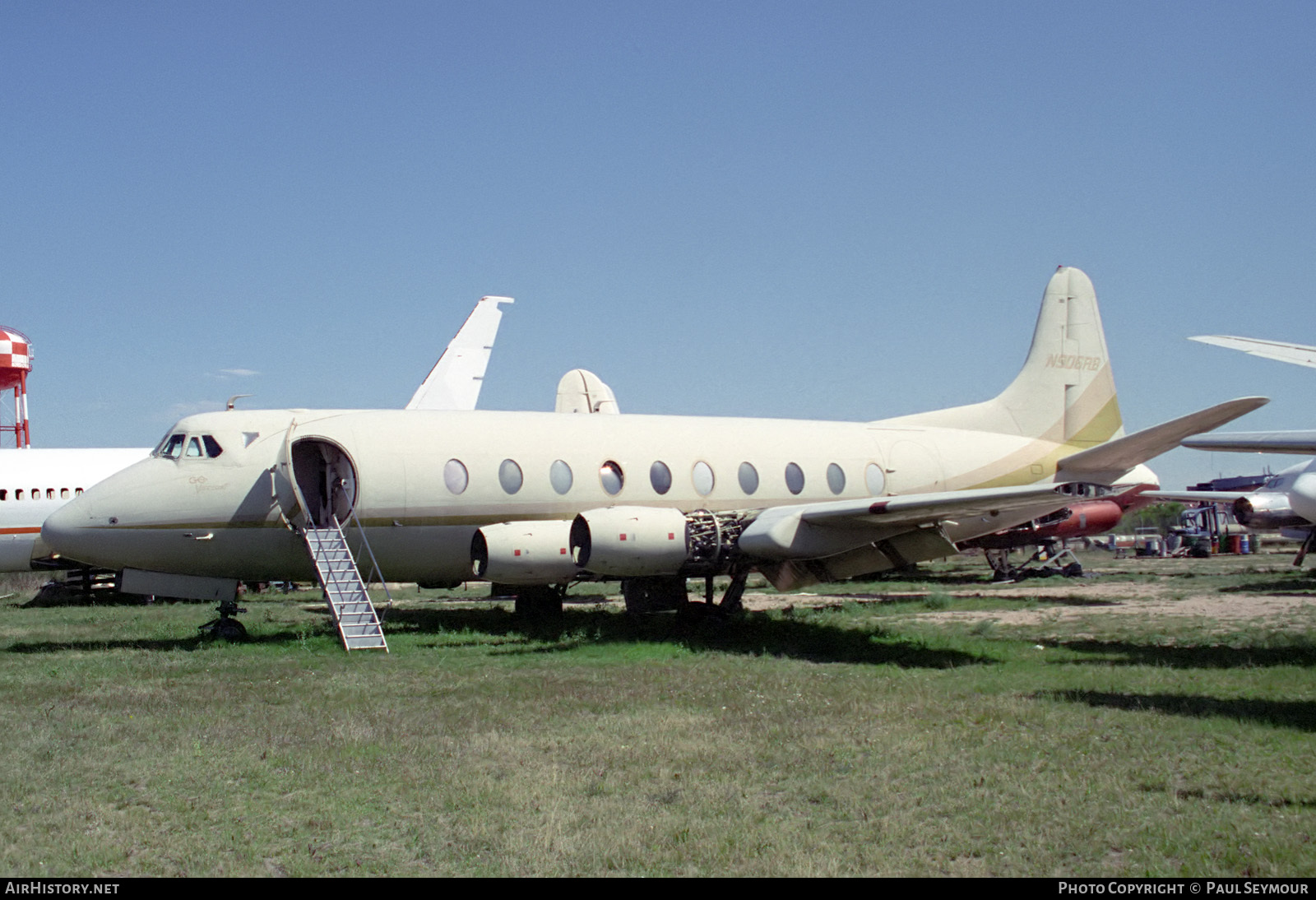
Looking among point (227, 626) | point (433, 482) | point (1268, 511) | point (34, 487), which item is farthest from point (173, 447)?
point (1268, 511)

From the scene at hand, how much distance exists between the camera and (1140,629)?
1667cm

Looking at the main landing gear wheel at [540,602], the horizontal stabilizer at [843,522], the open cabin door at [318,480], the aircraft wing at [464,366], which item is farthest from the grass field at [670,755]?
the aircraft wing at [464,366]

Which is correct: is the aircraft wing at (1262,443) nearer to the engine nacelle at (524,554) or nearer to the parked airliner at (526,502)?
the parked airliner at (526,502)

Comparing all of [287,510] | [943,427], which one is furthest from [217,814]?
[943,427]

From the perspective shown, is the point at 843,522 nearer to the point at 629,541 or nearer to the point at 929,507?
the point at 929,507

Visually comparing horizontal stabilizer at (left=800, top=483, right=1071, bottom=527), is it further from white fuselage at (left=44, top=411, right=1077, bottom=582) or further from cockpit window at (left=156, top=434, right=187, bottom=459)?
cockpit window at (left=156, top=434, right=187, bottom=459)

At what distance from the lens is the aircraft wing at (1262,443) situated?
441 inches

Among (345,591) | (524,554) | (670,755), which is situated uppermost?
(524,554)

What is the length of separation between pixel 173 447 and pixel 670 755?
10.8m

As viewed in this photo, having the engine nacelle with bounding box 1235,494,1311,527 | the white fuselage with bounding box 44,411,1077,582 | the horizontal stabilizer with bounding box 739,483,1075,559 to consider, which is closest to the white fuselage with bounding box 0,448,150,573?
the white fuselage with bounding box 44,411,1077,582

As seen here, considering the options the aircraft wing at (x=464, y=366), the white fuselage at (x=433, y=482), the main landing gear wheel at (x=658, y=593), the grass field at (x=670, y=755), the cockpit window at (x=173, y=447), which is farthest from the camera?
the aircraft wing at (x=464, y=366)

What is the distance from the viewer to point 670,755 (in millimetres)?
8516

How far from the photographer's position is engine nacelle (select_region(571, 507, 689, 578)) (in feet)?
49.4

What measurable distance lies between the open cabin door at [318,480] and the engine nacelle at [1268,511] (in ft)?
89.3
